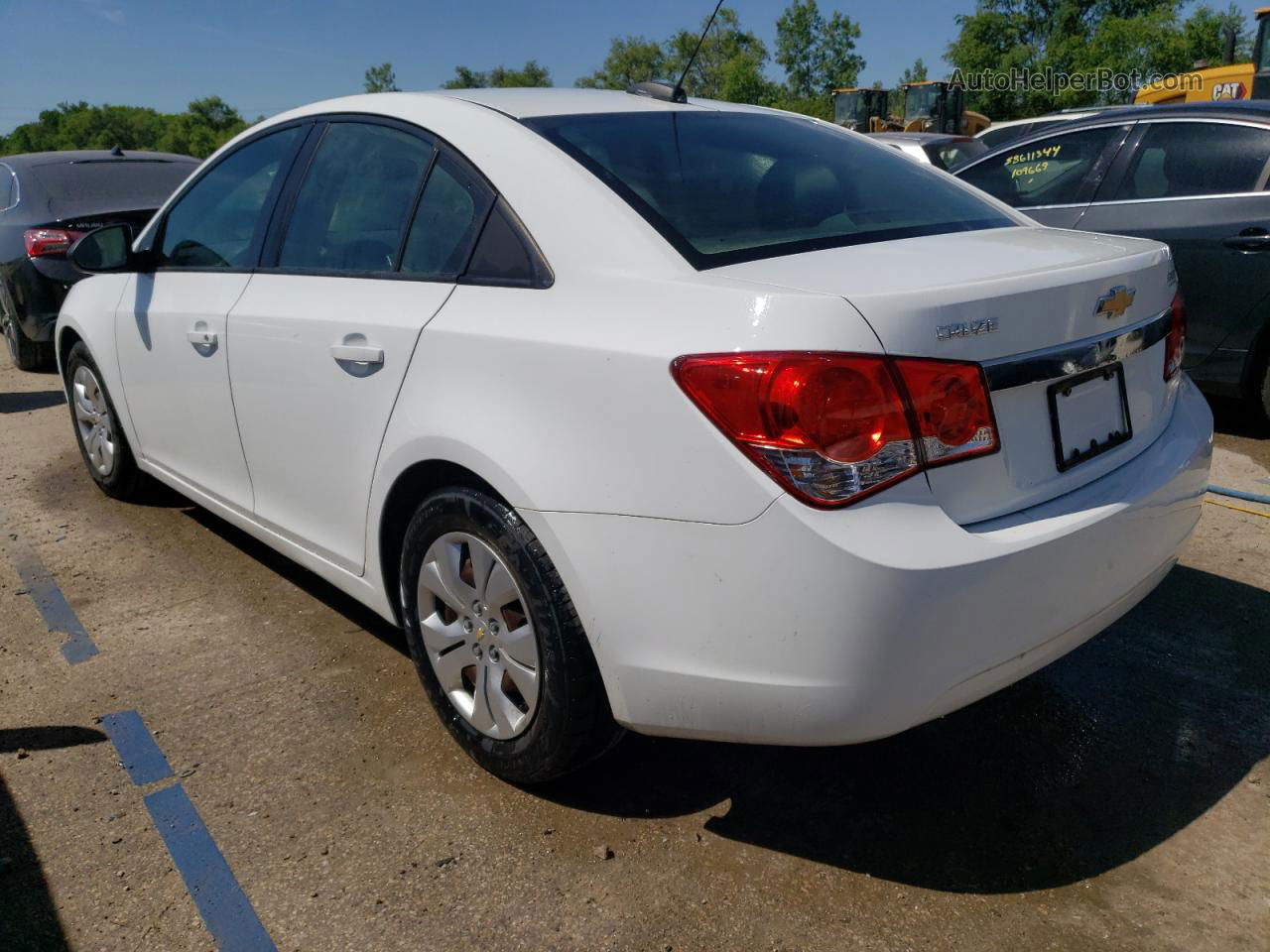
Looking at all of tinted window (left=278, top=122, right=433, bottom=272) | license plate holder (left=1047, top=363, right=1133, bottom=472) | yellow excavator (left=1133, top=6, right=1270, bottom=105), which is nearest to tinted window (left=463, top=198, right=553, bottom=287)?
tinted window (left=278, top=122, right=433, bottom=272)

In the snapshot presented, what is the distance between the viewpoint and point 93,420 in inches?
Result: 191

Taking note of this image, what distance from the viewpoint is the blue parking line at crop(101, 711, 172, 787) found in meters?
2.79

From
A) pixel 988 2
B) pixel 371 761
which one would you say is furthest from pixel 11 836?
pixel 988 2

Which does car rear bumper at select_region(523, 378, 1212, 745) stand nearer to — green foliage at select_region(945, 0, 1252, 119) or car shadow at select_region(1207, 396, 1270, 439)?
car shadow at select_region(1207, 396, 1270, 439)

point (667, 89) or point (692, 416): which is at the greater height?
point (667, 89)

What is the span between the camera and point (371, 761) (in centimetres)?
282

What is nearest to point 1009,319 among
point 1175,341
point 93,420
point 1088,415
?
point 1088,415

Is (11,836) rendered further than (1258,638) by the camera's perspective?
No

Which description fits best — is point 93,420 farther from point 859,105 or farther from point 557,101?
point 859,105

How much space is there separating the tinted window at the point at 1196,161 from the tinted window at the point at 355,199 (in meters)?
4.39

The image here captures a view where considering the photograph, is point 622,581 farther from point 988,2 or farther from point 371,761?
point 988,2

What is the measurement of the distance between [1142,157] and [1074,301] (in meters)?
4.26

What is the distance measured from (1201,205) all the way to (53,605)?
551 centimetres

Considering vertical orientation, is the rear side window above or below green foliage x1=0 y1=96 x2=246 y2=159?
below
